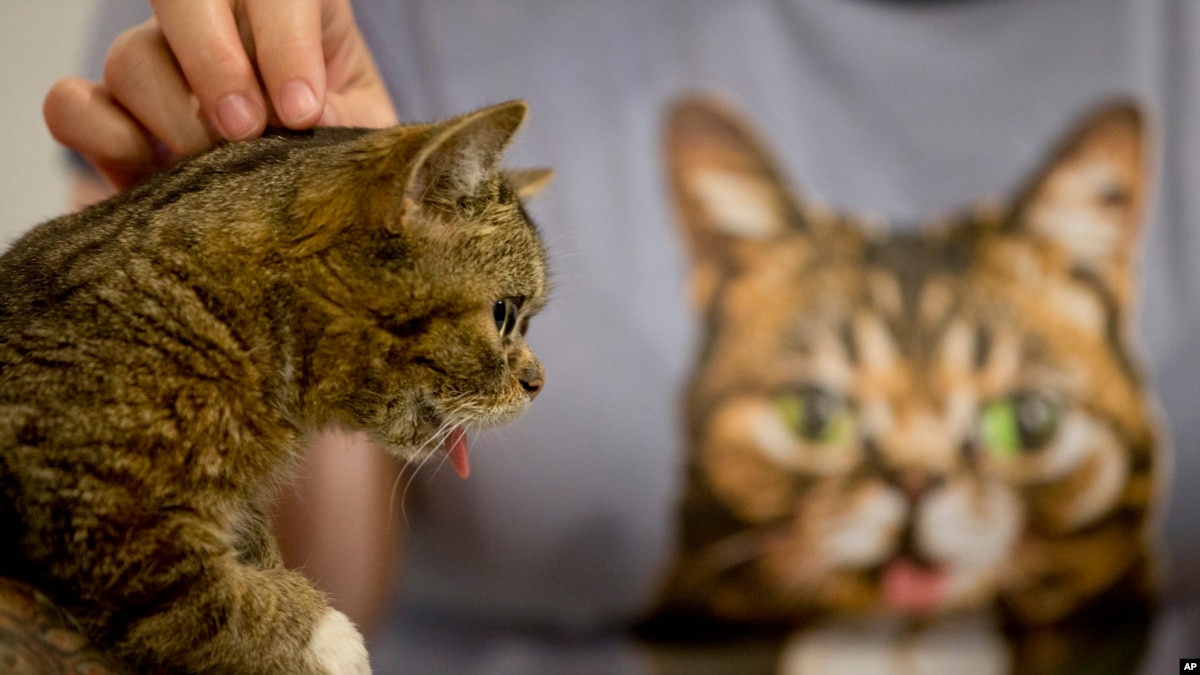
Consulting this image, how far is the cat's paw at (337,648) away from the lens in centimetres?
73

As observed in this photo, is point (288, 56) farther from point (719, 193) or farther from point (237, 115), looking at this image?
point (719, 193)

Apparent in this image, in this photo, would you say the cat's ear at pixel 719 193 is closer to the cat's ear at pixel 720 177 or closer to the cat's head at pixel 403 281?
the cat's ear at pixel 720 177

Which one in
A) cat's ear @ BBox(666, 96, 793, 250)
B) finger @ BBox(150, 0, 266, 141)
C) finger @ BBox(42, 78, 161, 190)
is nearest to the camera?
finger @ BBox(150, 0, 266, 141)

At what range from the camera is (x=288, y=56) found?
2.83 feet

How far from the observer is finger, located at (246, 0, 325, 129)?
87 cm

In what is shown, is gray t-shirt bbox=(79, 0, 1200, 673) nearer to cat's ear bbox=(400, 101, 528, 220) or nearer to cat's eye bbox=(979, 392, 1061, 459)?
cat's eye bbox=(979, 392, 1061, 459)

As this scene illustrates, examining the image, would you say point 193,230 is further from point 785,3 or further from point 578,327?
point 785,3

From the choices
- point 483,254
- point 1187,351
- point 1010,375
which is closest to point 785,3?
point 1010,375

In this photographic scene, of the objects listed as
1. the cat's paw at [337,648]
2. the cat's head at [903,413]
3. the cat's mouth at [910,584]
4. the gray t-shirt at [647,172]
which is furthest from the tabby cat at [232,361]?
the cat's mouth at [910,584]

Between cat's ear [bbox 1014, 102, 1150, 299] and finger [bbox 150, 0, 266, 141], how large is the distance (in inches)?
49.9

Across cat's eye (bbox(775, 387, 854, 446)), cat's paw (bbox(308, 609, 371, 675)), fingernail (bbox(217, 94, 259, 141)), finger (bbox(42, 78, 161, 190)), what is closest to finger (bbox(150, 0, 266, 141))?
fingernail (bbox(217, 94, 259, 141))

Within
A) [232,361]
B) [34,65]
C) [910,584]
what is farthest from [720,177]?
[34,65]

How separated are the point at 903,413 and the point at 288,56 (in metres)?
1.09

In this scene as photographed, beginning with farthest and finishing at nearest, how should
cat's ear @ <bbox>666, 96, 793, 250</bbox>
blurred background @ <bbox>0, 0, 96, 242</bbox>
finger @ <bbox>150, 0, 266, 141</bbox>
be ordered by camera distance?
cat's ear @ <bbox>666, 96, 793, 250</bbox>
blurred background @ <bbox>0, 0, 96, 242</bbox>
finger @ <bbox>150, 0, 266, 141</bbox>
